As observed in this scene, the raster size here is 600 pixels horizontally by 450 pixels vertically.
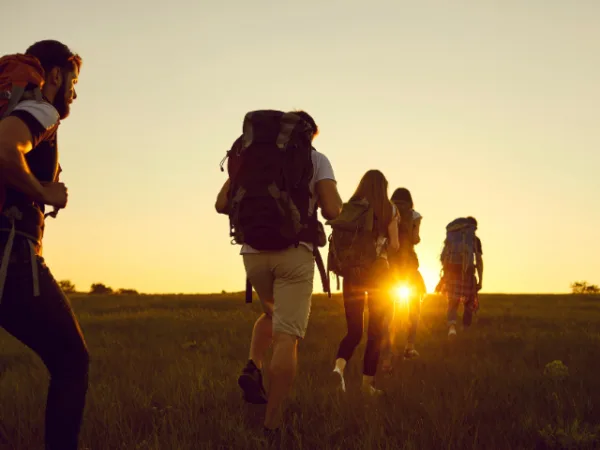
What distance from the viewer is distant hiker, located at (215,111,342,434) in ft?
14.6

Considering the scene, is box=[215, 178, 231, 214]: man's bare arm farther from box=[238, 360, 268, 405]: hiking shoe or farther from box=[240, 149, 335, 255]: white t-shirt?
box=[238, 360, 268, 405]: hiking shoe

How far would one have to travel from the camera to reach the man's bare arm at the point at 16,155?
2865 mm

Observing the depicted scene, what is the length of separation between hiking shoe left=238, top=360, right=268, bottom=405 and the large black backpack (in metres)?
1.00

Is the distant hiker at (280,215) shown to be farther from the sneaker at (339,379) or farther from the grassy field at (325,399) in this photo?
the sneaker at (339,379)

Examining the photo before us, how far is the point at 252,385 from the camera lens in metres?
4.77

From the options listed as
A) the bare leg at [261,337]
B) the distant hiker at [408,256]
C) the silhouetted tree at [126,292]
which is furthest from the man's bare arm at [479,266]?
the silhouetted tree at [126,292]

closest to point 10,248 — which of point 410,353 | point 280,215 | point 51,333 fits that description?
point 51,333

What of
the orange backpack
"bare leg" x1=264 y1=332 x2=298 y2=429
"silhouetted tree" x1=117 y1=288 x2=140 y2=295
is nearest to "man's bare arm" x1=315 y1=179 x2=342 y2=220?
"bare leg" x1=264 y1=332 x2=298 y2=429

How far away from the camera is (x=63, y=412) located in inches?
127

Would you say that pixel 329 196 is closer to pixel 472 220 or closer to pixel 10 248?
pixel 10 248

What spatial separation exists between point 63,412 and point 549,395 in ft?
15.2

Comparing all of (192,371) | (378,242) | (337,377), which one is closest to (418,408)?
(337,377)

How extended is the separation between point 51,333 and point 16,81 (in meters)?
1.26

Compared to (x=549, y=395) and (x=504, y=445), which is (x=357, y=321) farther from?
(x=504, y=445)
